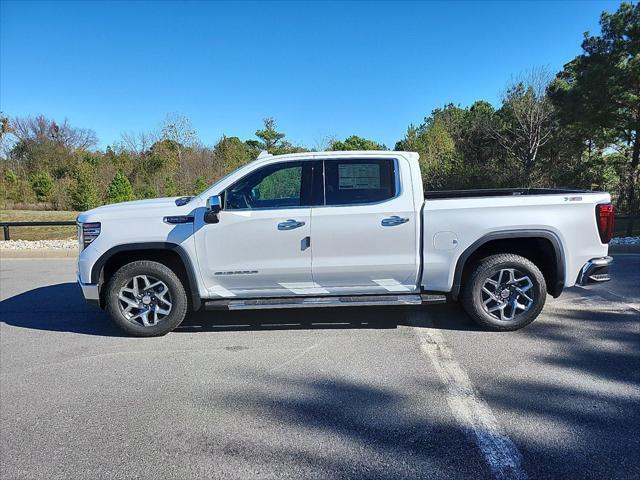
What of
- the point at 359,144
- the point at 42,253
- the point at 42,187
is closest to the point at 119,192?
the point at 42,187

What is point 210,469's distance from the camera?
258 centimetres

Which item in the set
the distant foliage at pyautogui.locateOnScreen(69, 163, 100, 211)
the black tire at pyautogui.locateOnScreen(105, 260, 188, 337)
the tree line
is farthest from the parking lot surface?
the distant foliage at pyautogui.locateOnScreen(69, 163, 100, 211)

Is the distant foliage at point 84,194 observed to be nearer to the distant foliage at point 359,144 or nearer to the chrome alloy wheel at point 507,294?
the distant foliage at point 359,144

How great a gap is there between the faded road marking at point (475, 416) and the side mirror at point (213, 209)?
2.53 metres

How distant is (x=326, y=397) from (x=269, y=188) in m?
2.37

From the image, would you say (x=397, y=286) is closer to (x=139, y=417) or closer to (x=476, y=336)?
(x=476, y=336)

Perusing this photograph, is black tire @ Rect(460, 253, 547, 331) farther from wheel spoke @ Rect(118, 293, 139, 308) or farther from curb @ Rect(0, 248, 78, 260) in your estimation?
curb @ Rect(0, 248, 78, 260)

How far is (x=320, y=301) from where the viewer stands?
4.60 m

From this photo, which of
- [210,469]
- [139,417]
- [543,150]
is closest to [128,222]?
[139,417]

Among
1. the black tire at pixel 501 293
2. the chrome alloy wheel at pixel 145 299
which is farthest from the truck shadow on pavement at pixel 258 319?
the chrome alloy wheel at pixel 145 299

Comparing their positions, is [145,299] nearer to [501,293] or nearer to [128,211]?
[128,211]

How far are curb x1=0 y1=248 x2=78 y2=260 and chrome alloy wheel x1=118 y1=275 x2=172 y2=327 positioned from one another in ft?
24.1

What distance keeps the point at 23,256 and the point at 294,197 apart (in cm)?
978

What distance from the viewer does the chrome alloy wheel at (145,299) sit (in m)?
4.71
